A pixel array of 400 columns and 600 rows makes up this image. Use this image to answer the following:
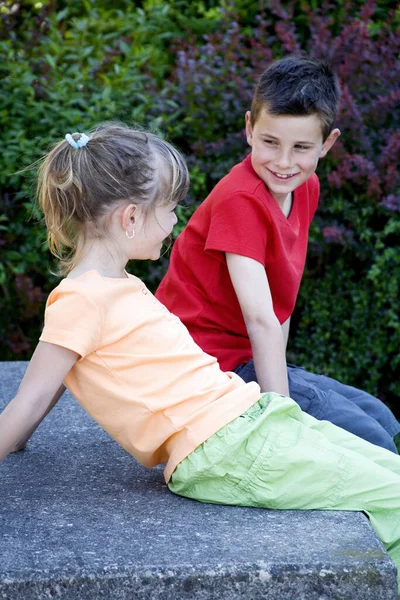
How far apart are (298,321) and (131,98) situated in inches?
56.8

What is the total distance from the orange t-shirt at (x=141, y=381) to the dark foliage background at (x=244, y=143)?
200cm

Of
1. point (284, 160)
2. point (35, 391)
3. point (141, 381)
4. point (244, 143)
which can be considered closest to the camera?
point (35, 391)

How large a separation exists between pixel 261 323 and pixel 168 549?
0.89 meters

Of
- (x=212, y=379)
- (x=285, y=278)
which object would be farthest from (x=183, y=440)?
(x=285, y=278)

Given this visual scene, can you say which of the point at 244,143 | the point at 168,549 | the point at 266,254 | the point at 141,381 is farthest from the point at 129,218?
the point at 244,143

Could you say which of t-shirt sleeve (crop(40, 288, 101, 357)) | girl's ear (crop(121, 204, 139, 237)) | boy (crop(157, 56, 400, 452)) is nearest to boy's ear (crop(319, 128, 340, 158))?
boy (crop(157, 56, 400, 452))

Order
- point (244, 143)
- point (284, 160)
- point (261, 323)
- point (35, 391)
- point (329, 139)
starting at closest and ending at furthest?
point (35, 391)
point (261, 323)
point (284, 160)
point (329, 139)
point (244, 143)

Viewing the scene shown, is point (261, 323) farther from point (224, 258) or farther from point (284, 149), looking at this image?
point (284, 149)

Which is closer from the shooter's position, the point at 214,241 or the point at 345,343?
the point at 214,241

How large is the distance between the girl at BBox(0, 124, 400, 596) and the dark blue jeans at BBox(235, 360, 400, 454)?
513mm

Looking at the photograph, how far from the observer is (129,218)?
86.4 inches

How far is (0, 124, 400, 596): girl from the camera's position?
2.15 meters

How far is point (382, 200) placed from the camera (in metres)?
4.10

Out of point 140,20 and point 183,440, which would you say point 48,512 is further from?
A: point 140,20
